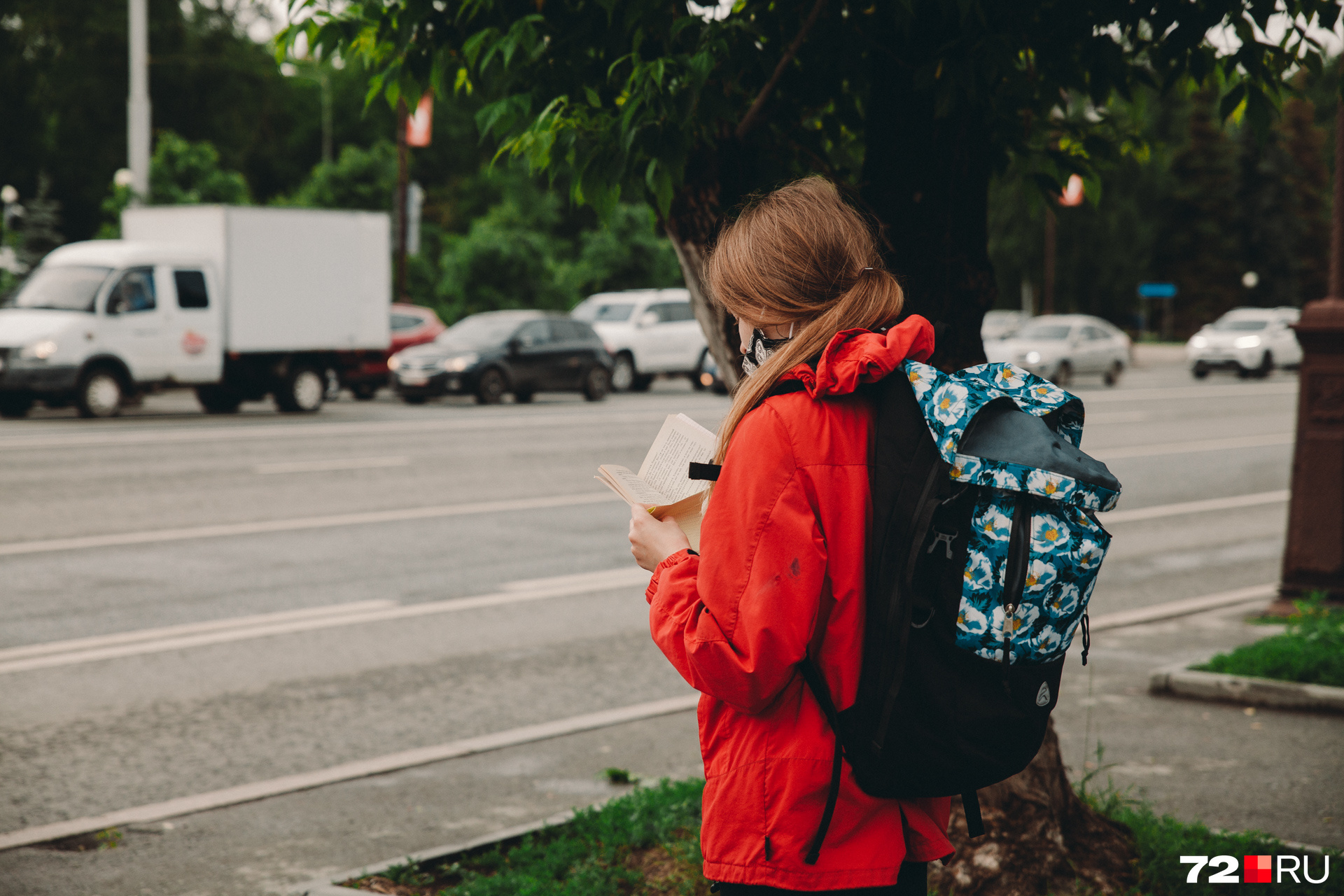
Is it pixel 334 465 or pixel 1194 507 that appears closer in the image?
pixel 1194 507

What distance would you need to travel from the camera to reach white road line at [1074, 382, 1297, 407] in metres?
27.5

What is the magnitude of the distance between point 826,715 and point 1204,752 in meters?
3.90

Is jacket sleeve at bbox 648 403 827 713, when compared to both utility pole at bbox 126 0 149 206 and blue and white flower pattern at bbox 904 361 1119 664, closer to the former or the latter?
blue and white flower pattern at bbox 904 361 1119 664

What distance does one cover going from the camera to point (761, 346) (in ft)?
6.75

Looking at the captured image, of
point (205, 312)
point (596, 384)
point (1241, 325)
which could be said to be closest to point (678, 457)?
point (205, 312)

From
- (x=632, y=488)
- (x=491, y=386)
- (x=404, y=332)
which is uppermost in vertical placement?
(x=404, y=332)

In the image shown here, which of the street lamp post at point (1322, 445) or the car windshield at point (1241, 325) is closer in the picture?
the street lamp post at point (1322, 445)

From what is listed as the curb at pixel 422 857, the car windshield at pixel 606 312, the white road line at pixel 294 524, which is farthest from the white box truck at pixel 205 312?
the curb at pixel 422 857

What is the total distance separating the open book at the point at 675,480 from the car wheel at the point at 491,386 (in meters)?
21.0

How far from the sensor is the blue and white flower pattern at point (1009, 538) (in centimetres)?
186

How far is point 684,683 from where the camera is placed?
6.48 meters

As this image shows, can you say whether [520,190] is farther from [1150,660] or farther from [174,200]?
[1150,660]

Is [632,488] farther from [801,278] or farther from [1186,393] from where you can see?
[1186,393]

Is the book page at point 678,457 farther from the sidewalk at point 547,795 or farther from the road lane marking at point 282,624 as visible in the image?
the road lane marking at point 282,624
